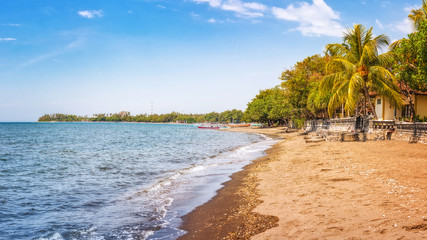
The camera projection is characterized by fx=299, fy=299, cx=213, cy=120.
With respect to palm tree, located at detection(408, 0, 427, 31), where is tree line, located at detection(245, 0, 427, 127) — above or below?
below

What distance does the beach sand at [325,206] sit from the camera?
16.6 ft

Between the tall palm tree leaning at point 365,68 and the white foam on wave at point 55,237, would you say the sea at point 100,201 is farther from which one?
the tall palm tree leaning at point 365,68

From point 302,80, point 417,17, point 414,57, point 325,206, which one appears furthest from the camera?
point 302,80

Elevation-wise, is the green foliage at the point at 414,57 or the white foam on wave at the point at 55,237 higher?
the green foliage at the point at 414,57

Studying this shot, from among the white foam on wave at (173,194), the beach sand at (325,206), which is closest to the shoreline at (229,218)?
the beach sand at (325,206)

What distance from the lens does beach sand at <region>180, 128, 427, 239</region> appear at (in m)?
5.05

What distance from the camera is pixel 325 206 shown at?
6469 millimetres

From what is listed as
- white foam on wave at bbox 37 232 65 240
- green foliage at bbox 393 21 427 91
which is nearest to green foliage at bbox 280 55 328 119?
green foliage at bbox 393 21 427 91

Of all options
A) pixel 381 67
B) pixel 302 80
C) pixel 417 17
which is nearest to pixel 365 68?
pixel 381 67

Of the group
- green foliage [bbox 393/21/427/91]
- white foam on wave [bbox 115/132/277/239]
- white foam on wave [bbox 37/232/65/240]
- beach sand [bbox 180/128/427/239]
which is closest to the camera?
beach sand [bbox 180/128/427/239]

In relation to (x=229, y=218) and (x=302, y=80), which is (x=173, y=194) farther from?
(x=302, y=80)

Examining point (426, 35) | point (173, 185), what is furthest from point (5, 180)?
point (426, 35)

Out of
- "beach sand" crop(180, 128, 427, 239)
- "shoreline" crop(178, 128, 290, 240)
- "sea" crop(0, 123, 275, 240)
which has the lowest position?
"sea" crop(0, 123, 275, 240)

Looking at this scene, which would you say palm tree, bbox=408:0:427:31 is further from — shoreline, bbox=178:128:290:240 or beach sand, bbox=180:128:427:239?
shoreline, bbox=178:128:290:240
